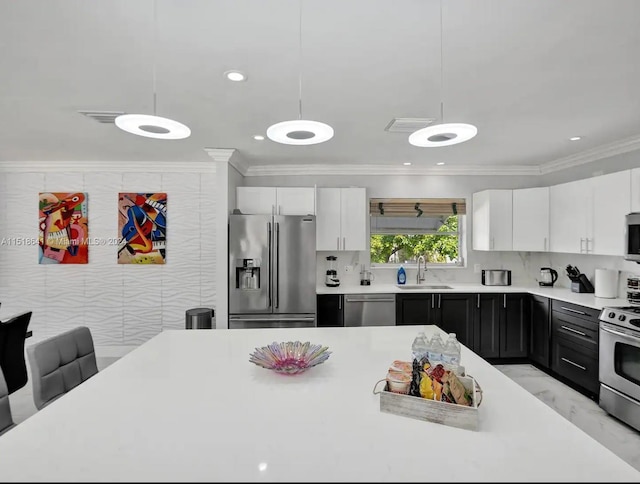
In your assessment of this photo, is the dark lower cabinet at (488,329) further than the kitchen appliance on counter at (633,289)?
Yes

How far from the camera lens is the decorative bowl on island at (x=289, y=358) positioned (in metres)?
1.56

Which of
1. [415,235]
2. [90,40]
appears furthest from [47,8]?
[415,235]

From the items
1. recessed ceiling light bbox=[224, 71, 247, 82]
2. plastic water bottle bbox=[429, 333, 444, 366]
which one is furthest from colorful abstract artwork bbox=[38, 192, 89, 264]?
plastic water bottle bbox=[429, 333, 444, 366]

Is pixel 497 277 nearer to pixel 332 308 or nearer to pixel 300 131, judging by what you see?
pixel 332 308

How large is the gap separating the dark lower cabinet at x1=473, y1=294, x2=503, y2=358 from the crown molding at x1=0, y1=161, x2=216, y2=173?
3.82 m

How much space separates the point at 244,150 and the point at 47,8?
2364 millimetres

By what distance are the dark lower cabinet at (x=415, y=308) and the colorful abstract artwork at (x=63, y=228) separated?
4069 millimetres

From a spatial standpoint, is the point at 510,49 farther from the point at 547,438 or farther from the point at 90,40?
the point at 90,40

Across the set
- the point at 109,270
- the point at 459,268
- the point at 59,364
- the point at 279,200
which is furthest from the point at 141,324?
the point at 459,268

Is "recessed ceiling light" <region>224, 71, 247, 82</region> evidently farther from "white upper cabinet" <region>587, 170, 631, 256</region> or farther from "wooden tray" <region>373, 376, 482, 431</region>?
"white upper cabinet" <region>587, 170, 631, 256</region>

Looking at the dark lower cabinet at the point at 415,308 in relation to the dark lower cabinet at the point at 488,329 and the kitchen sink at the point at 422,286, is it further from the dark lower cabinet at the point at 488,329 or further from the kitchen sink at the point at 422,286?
the dark lower cabinet at the point at 488,329

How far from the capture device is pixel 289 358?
158 centimetres

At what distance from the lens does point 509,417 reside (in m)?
1.20

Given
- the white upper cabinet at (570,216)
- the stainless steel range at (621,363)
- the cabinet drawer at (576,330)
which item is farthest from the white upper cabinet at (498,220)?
the stainless steel range at (621,363)
